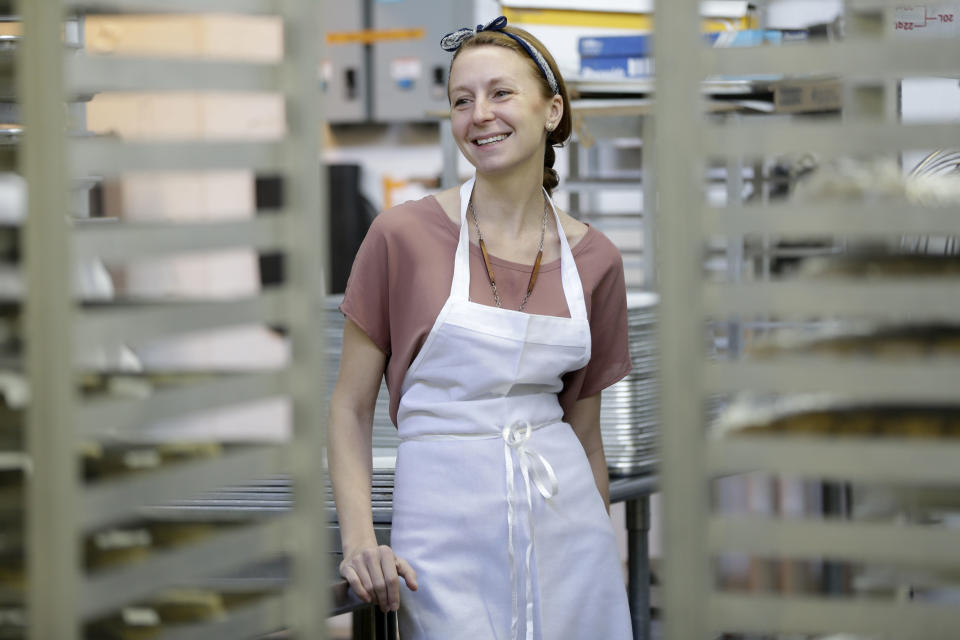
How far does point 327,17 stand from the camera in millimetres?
5031

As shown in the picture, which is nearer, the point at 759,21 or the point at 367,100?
the point at 759,21

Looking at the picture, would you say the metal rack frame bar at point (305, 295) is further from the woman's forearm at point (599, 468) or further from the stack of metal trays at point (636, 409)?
the stack of metal trays at point (636, 409)

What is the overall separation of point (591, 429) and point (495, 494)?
26 centimetres

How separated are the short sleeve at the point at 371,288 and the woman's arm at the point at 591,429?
33 cm

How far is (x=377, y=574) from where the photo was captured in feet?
4.39

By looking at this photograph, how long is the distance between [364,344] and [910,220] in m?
0.91

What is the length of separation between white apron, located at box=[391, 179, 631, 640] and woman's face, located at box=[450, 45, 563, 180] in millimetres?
126

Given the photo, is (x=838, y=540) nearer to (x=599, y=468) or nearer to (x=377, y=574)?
(x=377, y=574)

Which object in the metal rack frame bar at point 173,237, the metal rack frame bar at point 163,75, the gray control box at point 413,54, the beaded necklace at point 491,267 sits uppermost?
the gray control box at point 413,54

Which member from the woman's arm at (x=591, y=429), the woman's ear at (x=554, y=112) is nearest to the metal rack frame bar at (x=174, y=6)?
the woman's ear at (x=554, y=112)

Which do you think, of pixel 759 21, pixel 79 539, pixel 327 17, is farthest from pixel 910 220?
pixel 327 17

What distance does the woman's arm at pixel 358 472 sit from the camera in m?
1.35

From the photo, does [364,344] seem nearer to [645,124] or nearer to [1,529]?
[1,529]

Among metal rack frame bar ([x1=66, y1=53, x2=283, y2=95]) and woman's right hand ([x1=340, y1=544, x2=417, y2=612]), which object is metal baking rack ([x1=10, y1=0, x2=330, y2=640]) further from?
woman's right hand ([x1=340, y1=544, x2=417, y2=612])
